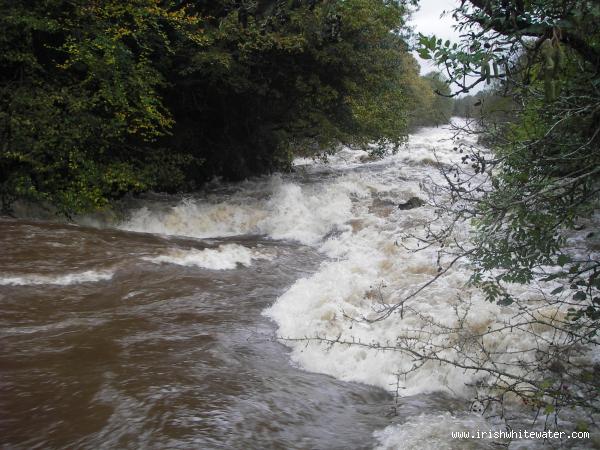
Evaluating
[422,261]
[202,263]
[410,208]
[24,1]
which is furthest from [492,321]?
[24,1]

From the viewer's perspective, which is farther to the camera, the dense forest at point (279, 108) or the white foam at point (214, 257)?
the white foam at point (214, 257)

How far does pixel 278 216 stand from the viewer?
12.6 meters

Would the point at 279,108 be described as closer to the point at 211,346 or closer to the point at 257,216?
the point at 257,216

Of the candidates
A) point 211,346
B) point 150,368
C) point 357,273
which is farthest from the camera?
point 357,273

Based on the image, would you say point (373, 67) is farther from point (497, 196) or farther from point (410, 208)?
point (497, 196)

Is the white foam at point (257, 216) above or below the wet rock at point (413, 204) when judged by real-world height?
below

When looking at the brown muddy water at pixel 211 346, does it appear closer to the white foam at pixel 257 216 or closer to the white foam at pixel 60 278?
the white foam at pixel 60 278

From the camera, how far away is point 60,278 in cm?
656

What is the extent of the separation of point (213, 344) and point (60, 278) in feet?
8.47

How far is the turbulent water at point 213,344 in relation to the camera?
12.2 ft

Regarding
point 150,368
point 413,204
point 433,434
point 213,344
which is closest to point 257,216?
point 413,204

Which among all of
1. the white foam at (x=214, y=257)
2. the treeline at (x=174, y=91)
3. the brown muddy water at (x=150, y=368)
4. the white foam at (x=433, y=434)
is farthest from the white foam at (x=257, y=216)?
the white foam at (x=433, y=434)

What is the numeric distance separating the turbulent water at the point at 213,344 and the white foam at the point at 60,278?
2 cm

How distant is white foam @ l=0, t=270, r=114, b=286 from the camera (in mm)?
6203
